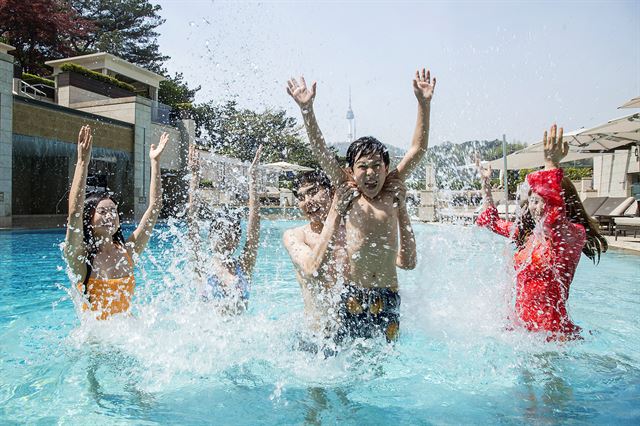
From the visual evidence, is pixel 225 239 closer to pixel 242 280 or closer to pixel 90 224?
pixel 242 280

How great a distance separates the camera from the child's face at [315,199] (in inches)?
125

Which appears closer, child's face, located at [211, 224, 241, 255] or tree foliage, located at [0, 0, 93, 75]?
child's face, located at [211, 224, 241, 255]

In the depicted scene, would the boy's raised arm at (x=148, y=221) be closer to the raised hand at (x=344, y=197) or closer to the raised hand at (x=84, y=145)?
the raised hand at (x=84, y=145)

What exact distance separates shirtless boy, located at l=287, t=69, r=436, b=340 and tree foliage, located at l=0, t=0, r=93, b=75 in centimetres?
2982

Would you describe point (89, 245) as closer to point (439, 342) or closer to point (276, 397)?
point (276, 397)

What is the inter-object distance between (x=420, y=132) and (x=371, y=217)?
0.60 m

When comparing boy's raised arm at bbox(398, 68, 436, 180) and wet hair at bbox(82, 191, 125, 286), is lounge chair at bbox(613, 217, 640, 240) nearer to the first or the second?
boy's raised arm at bbox(398, 68, 436, 180)

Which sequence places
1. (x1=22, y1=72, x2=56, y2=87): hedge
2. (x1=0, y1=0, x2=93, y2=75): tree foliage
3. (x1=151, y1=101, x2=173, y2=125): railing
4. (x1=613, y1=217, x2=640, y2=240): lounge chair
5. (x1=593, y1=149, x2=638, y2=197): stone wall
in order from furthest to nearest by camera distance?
1. (x1=0, y1=0, x2=93, y2=75): tree foliage
2. (x1=151, y1=101, x2=173, y2=125): railing
3. (x1=22, y1=72, x2=56, y2=87): hedge
4. (x1=593, y1=149, x2=638, y2=197): stone wall
5. (x1=613, y1=217, x2=640, y2=240): lounge chair

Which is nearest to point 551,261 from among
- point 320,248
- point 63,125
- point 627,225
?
point 320,248

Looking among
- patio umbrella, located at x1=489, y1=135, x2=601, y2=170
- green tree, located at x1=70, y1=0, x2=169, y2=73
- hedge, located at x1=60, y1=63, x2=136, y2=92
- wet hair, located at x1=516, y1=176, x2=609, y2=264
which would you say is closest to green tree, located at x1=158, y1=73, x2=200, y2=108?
green tree, located at x1=70, y1=0, x2=169, y2=73

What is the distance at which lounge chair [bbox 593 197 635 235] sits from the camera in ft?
43.9

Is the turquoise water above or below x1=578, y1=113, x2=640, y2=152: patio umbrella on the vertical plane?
below

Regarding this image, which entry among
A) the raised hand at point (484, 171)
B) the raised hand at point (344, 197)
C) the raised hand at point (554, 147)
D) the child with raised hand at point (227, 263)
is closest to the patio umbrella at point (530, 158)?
the raised hand at point (484, 171)

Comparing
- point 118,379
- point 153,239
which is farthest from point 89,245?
point 153,239
